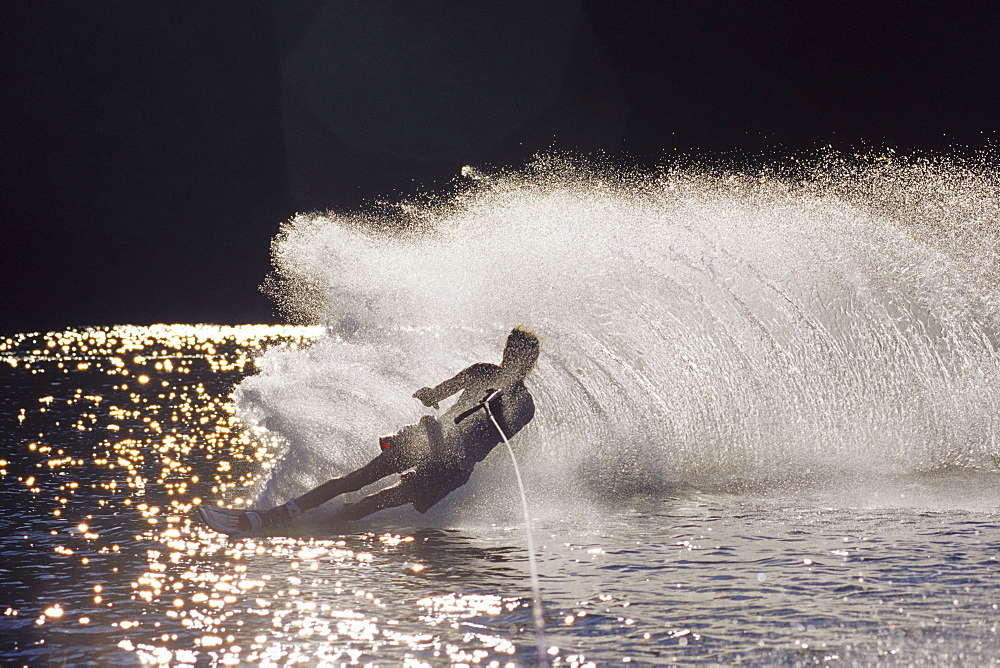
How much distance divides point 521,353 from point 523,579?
3538 mm

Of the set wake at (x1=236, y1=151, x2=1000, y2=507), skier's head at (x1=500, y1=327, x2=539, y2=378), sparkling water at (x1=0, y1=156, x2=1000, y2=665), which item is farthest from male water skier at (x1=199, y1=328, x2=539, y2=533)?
wake at (x1=236, y1=151, x2=1000, y2=507)

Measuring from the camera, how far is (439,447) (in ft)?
42.5

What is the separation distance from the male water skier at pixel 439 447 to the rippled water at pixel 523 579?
15.8 inches

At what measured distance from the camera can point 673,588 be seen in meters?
10.5

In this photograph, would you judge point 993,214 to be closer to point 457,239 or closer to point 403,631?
point 457,239

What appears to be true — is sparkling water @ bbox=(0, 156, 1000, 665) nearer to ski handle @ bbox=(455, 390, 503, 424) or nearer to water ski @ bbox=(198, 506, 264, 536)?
water ski @ bbox=(198, 506, 264, 536)

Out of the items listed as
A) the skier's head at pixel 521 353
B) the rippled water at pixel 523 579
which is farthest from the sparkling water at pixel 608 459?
the skier's head at pixel 521 353

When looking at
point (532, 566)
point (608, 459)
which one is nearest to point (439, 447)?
point (532, 566)

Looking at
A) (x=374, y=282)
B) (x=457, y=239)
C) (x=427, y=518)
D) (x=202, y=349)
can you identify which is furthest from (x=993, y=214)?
(x=202, y=349)

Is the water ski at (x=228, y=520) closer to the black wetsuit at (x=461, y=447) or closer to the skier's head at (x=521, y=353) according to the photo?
the black wetsuit at (x=461, y=447)

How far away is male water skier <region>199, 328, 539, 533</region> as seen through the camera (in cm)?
1293

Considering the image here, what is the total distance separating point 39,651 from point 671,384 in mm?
11283

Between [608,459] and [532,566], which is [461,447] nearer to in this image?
[532,566]

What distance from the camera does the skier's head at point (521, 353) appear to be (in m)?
13.4
